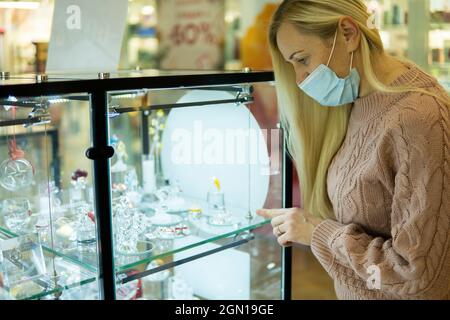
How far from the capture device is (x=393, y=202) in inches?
48.6

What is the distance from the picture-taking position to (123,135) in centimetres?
238

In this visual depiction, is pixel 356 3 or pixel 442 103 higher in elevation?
pixel 356 3

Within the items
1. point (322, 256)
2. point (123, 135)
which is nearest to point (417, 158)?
point (322, 256)

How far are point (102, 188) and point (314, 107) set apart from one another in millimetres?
668

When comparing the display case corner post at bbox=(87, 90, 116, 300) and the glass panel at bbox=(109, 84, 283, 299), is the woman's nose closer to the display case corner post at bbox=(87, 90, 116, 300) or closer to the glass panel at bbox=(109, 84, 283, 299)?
the glass panel at bbox=(109, 84, 283, 299)

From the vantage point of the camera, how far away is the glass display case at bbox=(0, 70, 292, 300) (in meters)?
1.31

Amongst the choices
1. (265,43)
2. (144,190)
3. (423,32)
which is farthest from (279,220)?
(423,32)

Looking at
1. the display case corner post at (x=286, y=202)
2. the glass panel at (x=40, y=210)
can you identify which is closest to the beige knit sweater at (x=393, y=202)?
the display case corner post at (x=286, y=202)

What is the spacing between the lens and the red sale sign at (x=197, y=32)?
16.8 feet

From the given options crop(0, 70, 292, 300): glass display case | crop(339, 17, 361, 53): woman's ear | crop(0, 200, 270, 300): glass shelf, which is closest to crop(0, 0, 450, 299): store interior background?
crop(0, 70, 292, 300): glass display case

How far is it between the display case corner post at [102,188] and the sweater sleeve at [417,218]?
564 millimetres

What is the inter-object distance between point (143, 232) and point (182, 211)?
0.24 meters

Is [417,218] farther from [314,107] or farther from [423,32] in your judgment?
[423,32]
